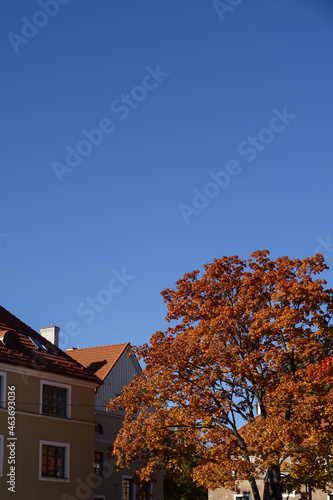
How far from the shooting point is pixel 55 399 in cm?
3316

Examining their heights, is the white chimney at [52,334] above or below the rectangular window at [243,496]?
above

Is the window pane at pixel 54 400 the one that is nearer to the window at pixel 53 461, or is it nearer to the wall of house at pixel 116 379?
the window at pixel 53 461

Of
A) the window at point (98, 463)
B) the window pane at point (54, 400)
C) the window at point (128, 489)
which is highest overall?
the window pane at point (54, 400)

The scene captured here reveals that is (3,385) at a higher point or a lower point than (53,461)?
higher

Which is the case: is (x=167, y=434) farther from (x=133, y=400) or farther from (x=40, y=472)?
(x=40, y=472)

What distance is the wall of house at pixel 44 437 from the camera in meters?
29.8

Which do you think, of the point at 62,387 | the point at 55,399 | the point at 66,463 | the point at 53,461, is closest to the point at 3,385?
the point at 55,399

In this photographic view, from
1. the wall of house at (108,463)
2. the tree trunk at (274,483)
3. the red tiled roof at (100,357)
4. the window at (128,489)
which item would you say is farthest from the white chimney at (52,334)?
the tree trunk at (274,483)

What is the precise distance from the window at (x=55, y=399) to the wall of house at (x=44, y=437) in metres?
0.26

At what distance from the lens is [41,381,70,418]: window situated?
32.4 meters

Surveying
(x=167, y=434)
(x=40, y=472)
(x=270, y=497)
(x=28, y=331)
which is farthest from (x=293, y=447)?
(x=28, y=331)

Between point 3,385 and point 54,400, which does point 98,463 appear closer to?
point 54,400

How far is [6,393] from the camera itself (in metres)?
30.3

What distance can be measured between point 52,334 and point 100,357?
3.77 metres
